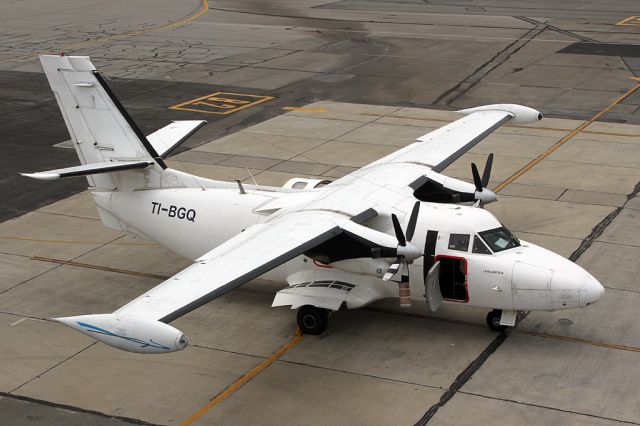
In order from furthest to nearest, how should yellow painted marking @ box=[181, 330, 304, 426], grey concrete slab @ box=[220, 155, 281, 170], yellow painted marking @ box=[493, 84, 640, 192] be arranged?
grey concrete slab @ box=[220, 155, 281, 170] < yellow painted marking @ box=[493, 84, 640, 192] < yellow painted marking @ box=[181, 330, 304, 426]

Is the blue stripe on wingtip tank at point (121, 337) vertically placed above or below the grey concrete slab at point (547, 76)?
above

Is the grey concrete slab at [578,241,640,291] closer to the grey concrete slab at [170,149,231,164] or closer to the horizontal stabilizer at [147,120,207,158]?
the horizontal stabilizer at [147,120,207,158]

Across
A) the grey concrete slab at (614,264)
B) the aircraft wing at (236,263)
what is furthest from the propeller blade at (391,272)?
the grey concrete slab at (614,264)

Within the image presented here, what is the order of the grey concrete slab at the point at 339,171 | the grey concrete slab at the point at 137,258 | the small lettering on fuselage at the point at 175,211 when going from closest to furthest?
the small lettering on fuselage at the point at 175,211
the grey concrete slab at the point at 137,258
the grey concrete slab at the point at 339,171

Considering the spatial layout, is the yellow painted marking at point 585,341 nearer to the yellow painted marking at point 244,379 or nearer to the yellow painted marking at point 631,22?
the yellow painted marking at point 244,379

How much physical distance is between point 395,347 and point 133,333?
23.6 feet

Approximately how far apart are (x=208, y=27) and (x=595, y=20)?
27.1m

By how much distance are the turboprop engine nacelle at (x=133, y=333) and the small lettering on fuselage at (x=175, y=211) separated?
24.2 ft

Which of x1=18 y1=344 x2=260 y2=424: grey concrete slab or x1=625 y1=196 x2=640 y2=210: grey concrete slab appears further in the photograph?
x1=625 y1=196 x2=640 y2=210: grey concrete slab

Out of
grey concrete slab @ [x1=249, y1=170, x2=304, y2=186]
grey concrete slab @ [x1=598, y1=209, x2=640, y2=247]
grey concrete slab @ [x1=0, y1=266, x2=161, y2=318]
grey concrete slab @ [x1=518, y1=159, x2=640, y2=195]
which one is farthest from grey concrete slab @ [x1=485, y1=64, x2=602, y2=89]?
grey concrete slab @ [x1=0, y1=266, x2=161, y2=318]

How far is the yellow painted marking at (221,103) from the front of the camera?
45.4m

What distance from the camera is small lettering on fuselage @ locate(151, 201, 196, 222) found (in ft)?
81.5

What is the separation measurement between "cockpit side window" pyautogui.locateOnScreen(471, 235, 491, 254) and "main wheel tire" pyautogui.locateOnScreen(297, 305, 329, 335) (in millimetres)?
3879

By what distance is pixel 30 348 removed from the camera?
22594 millimetres
